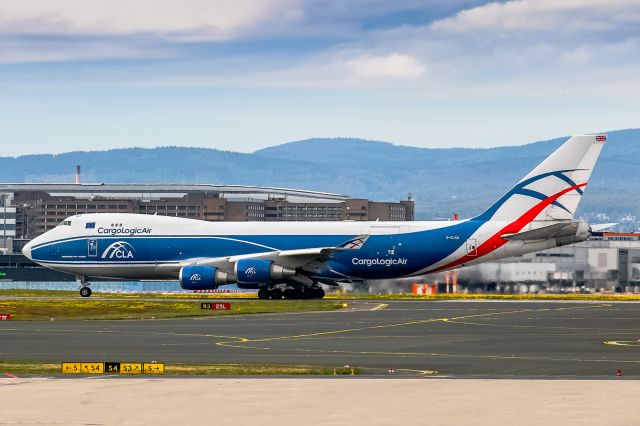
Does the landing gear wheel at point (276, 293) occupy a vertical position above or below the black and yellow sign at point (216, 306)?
above

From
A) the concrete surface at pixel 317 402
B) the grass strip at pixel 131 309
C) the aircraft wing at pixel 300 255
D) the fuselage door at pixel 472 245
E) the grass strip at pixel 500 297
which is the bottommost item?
the concrete surface at pixel 317 402

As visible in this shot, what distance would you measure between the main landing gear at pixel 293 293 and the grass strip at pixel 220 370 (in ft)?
149

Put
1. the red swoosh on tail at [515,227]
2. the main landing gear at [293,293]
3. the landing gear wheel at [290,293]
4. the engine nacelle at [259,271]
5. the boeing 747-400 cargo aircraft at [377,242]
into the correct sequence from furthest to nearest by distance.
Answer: the landing gear wheel at [290,293] → the main landing gear at [293,293] → the red swoosh on tail at [515,227] → the boeing 747-400 cargo aircraft at [377,242] → the engine nacelle at [259,271]

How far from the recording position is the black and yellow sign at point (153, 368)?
1321 inches

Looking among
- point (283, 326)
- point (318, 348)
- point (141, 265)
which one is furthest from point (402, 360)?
point (141, 265)

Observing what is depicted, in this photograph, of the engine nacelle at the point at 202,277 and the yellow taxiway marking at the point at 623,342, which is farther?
the engine nacelle at the point at 202,277

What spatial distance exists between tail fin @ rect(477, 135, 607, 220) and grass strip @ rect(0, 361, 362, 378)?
155 ft

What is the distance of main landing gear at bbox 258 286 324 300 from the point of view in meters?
81.4

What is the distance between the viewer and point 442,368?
34.9 m

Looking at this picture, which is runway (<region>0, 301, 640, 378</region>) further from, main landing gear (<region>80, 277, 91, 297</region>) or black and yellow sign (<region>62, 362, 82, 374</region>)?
main landing gear (<region>80, 277, 91, 297</region>)

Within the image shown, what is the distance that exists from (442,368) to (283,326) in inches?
766

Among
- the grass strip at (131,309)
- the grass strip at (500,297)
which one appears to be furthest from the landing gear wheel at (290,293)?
the grass strip at (131,309)

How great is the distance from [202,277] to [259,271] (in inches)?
160

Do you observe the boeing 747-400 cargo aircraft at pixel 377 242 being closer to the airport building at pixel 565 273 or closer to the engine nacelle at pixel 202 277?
the engine nacelle at pixel 202 277
